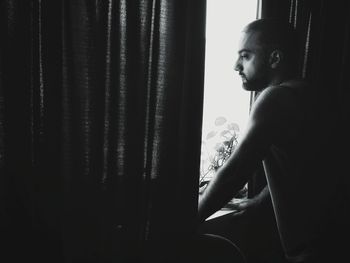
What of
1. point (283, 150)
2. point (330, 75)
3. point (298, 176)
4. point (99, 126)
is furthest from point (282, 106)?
point (330, 75)

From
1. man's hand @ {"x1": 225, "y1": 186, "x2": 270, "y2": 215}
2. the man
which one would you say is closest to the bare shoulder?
the man

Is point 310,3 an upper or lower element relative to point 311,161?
upper

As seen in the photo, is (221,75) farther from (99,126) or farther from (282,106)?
(99,126)

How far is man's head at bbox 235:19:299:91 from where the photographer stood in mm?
1234

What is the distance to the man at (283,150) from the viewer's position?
106 centimetres

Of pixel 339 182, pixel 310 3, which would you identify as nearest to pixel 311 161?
pixel 339 182

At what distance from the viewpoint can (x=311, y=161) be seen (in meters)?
1.11

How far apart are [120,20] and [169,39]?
19cm

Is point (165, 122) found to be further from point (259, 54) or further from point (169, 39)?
point (259, 54)

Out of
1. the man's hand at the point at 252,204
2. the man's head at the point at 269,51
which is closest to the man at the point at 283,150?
the man's head at the point at 269,51

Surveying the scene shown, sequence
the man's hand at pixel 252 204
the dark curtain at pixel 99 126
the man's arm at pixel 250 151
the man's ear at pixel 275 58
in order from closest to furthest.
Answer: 1. the dark curtain at pixel 99 126
2. the man's arm at pixel 250 151
3. the man's ear at pixel 275 58
4. the man's hand at pixel 252 204

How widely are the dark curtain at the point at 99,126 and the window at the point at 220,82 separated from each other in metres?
0.49

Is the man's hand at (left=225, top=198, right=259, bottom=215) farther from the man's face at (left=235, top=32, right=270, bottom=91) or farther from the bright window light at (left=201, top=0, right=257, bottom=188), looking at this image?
the man's face at (left=235, top=32, right=270, bottom=91)

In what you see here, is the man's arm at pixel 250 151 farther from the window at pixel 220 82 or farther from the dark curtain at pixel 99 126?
the window at pixel 220 82
